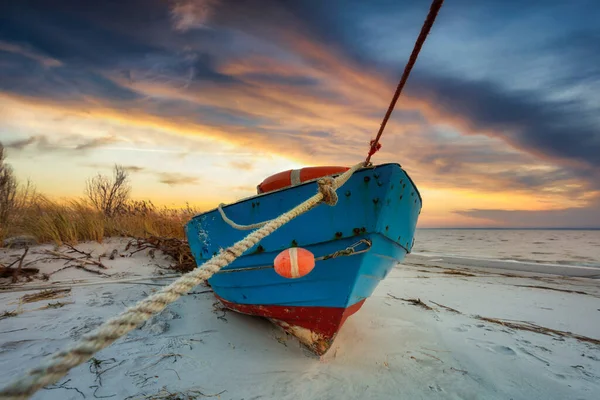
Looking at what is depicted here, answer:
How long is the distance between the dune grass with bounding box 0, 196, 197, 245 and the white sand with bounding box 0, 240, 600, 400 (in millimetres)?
2917

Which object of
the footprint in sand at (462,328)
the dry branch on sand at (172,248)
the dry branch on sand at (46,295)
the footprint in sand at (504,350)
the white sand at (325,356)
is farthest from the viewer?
the dry branch on sand at (172,248)

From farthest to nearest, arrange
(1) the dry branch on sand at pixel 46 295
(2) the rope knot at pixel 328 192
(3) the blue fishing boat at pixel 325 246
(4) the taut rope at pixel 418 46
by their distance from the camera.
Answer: (1) the dry branch on sand at pixel 46 295 < (3) the blue fishing boat at pixel 325 246 < (2) the rope knot at pixel 328 192 < (4) the taut rope at pixel 418 46

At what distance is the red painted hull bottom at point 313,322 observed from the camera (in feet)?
8.53

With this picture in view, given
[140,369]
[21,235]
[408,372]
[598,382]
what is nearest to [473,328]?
[598,382]

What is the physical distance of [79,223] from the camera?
23.6ft

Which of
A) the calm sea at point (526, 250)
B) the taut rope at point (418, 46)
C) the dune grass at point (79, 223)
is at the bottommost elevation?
the calm sea at point (526, 250)

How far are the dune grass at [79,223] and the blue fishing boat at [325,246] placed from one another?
5.78 metres

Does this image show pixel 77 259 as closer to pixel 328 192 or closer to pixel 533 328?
pixel 328 192

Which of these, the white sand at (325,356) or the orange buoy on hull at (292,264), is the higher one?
the orange buoy on hull at (292,264)

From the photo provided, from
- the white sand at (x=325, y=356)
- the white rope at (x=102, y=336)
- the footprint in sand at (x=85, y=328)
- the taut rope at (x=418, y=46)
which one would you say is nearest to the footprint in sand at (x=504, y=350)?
the white sand at (x=325, y=356)

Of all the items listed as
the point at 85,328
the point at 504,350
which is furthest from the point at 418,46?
the point at 85,328

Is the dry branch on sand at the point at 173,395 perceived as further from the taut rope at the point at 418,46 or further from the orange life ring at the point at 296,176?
the taut rope at the point at 418,46

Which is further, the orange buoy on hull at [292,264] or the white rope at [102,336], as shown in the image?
the orange buoy on hull at [292,264]

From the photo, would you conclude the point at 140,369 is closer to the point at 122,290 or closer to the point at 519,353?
the point at 122,290
